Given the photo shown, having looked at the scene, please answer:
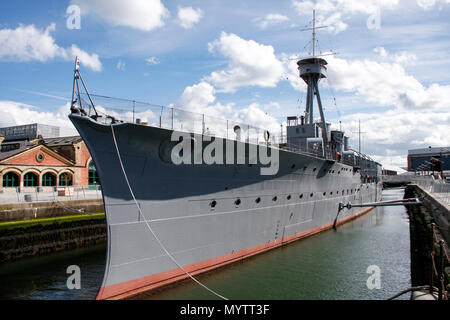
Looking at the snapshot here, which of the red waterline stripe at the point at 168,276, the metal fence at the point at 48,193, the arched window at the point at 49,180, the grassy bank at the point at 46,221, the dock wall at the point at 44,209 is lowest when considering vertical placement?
the red waterline stripe at the point at 168,276

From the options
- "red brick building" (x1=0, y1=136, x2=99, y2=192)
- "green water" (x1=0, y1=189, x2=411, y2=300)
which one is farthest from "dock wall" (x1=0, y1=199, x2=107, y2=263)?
"red brick building" (x1=0, y1=136, x2=99, y2=192)

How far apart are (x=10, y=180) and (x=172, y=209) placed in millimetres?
22014

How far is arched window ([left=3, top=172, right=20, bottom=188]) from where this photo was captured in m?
25.1

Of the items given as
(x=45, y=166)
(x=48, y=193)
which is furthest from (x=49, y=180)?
(x=48, y=193)

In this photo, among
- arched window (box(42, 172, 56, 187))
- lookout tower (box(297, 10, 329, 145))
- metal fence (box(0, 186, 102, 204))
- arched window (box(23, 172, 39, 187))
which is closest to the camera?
metal fence (box(0, 186, 102, 204))

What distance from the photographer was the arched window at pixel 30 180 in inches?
1045

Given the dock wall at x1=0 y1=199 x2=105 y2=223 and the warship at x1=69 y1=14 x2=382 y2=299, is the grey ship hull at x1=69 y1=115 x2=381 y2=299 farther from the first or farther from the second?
the dock wall at x1=0 y1=199 x2=105 y2=223

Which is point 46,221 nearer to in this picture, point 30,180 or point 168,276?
point 168,276

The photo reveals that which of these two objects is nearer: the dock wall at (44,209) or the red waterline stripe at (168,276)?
the red waterline stripe at (168,276)

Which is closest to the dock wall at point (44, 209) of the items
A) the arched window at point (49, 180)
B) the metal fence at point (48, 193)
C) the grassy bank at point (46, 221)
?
the grassy bank at point (46, 221)

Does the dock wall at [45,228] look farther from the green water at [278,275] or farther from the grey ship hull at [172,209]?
the grey ship hull at [172,209]

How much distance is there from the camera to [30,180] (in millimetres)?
27078
